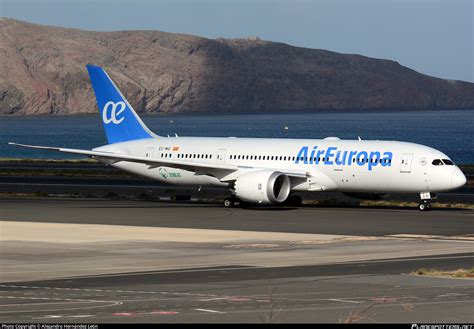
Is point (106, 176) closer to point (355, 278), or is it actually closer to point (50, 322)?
point (355, 278)

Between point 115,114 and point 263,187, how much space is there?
14.4m

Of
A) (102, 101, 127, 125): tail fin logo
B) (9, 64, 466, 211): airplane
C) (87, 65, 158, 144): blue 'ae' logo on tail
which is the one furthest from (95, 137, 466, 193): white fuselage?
(102, 101, 127, 125): tail fin logo

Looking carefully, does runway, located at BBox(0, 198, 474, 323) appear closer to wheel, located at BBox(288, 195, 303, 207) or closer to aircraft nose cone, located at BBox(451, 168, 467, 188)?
aircraft nose cone, located at BBox(451, 168, 467, 188)

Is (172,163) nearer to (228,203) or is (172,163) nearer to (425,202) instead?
(228,203)

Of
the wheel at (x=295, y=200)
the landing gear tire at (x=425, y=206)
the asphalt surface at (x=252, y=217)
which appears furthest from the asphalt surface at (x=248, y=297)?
the wheel at (x=295, y=200)

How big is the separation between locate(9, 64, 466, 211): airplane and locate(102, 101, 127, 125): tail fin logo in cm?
6

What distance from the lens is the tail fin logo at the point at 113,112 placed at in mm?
70375

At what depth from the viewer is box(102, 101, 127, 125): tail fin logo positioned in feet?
231

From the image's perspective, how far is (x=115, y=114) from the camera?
231ft

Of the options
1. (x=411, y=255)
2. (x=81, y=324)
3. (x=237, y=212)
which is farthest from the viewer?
(x=237, y=212)

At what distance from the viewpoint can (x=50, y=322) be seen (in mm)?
21125

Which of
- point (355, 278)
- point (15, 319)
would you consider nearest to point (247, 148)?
point (355, 278)

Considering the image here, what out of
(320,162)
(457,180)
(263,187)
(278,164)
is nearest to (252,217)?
(263,187)

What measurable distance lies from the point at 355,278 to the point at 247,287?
361cm
